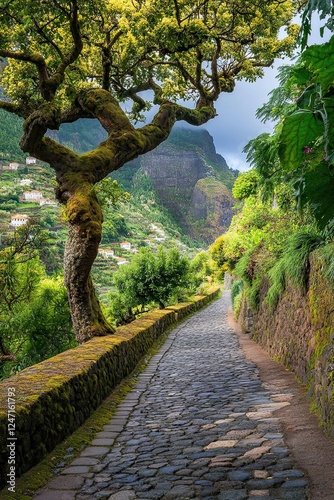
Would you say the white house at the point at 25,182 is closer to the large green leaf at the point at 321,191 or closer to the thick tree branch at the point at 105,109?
the thick tree branch at the point at 105,109

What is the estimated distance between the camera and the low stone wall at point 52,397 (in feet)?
11.1

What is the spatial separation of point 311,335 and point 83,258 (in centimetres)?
409

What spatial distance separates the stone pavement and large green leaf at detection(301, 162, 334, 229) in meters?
2.20

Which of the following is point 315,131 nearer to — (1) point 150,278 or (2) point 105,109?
(2) point 105,109

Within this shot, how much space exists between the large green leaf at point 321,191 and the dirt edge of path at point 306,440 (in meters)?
2.18

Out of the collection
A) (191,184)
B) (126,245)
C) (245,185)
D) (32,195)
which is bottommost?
(245,185)

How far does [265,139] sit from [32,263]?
11.8 metres

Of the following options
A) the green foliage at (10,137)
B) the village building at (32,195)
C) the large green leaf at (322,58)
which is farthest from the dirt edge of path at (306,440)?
the green foliage at (10,137)

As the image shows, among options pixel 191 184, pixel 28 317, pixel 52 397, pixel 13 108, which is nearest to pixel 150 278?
pixel 28 317

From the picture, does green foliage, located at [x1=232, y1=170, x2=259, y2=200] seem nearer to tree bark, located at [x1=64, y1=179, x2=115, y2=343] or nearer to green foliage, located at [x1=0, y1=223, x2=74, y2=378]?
tree bark, located at [x1=64, y1=179, x2=115, y2=343]

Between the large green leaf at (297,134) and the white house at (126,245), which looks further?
the white house at (126,245)

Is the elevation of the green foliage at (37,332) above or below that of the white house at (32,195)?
below

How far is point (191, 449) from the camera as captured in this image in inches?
159

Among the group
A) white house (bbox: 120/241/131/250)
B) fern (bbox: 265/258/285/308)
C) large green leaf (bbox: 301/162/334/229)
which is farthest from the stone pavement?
white house (bbox: 120/241/131/250)
